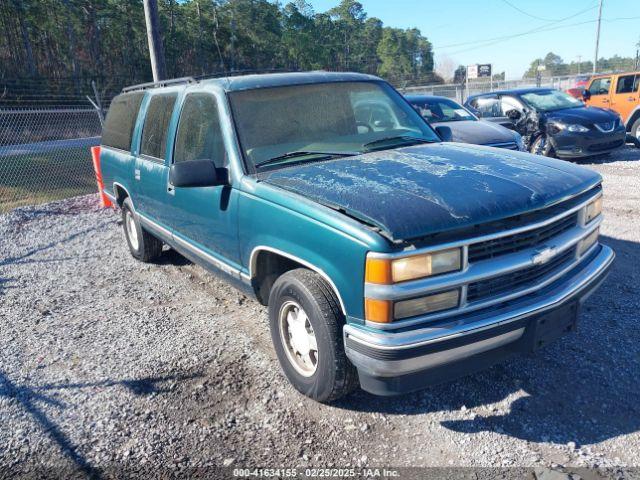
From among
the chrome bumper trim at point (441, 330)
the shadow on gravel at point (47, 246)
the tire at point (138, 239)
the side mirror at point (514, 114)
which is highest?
the side mirror at point (514, 114)

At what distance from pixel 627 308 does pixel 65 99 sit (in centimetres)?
2164

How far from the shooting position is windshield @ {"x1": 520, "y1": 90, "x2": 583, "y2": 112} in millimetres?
11031

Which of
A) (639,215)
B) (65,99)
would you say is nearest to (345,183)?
(639,215)

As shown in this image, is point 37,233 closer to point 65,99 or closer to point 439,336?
point 439,336

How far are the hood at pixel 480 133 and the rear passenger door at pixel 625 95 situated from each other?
6.41m

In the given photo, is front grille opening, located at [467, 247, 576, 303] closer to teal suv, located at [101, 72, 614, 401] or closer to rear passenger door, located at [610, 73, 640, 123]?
teal suv, located at [101, 72, 614, 401]

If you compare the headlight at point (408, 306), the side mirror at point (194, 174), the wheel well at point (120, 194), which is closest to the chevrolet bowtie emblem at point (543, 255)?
the headlight at point (408, 306)

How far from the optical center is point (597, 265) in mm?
3176

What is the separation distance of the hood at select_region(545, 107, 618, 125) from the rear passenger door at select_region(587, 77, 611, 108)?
3.52 metres

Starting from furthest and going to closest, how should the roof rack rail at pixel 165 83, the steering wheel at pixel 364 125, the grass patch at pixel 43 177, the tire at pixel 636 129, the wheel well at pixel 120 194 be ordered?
the tire at pixel 636 129 < the grass patch at pixel 43 177 < the wheel well at pixel 120 194 < the roof rack rail at pixel 165 83 < the steering wheel at pixel 364 125

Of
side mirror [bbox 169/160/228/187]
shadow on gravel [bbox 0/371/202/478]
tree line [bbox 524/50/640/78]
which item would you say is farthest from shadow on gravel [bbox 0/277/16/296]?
tree line [bbox 524/50/640/78]

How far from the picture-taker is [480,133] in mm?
8078

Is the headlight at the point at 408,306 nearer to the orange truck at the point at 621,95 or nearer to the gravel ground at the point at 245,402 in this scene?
the gravel ground at the point at 245,402

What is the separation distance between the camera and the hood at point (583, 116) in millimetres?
10222
